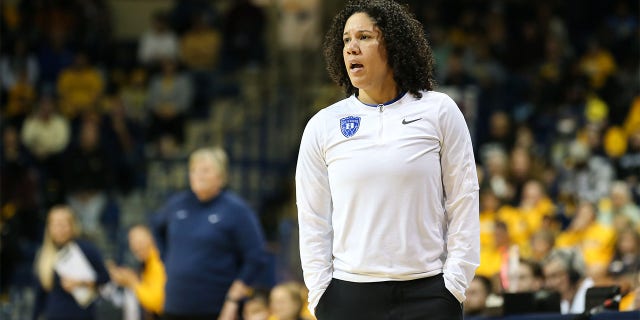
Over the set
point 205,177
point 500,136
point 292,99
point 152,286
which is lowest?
point 152,286

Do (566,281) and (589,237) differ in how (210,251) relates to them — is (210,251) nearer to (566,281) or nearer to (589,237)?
(566,281)

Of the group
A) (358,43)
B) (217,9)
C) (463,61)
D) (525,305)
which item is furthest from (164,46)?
(358,43)

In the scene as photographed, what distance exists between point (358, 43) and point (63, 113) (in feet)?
40.3

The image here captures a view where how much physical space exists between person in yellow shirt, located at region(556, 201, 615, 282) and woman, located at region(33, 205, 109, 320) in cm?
444

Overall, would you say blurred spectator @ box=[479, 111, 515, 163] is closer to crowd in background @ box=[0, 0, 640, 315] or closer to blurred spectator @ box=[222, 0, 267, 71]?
crowd in background @ box=[0, 0, 640, 315]

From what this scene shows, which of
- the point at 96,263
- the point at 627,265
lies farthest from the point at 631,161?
the point at 96,263

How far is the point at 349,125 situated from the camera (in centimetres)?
424

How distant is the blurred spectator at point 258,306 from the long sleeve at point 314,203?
3.34 metres

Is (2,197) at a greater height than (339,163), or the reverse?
(339,163)

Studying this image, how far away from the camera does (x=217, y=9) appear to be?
1850cm

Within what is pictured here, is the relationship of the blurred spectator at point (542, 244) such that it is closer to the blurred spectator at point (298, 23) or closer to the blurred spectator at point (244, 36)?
the blurred spectator at point (244, 36)

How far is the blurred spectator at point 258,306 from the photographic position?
7859 mm

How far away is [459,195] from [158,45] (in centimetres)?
1337

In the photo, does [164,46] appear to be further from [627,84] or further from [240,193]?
[627,84]
